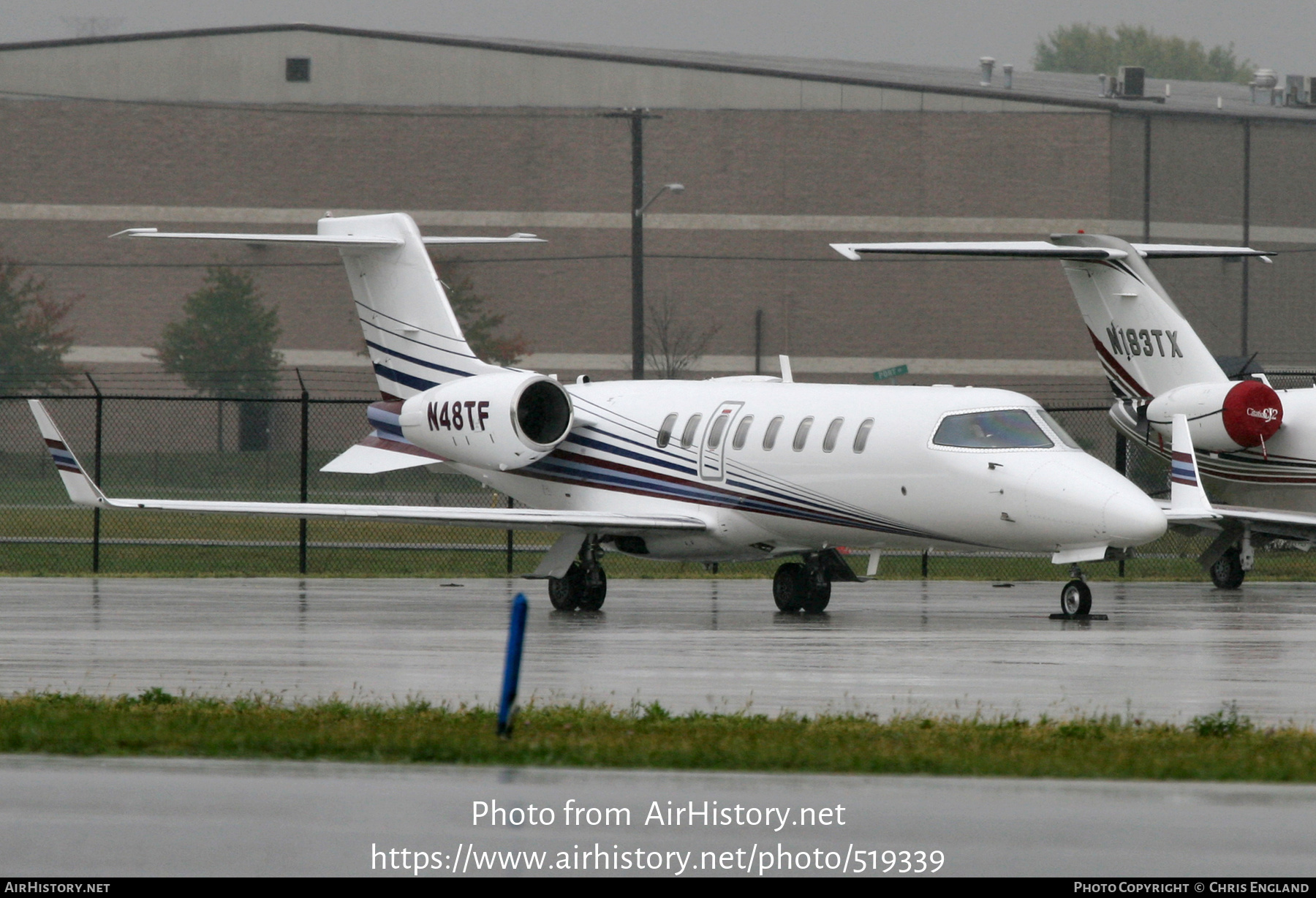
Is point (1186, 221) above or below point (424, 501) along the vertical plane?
above

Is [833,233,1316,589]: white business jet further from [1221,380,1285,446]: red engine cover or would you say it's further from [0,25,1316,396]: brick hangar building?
[0,25,1316,396]: brick hangar building

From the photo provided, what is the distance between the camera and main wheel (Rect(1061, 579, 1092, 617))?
19.9 meters

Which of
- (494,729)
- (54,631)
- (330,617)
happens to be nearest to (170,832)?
(494,729)

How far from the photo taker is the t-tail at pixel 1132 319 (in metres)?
27.4

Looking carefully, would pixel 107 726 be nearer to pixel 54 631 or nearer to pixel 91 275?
pixel 54 631

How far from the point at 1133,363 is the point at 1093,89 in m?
44.7

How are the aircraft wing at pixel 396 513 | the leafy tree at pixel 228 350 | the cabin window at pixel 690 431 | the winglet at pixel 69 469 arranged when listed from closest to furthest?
the winglet at pixel 69 469 → the aircraft wing at pixel 396 513 → the cabin window at pixel 690 431 → the leafy tree at pixel 228 350

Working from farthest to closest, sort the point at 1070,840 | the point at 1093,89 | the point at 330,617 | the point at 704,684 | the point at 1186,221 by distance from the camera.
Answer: the point at 1093,89 < the point at 1186,221 < the point at 330,617 < the point at 704,684 < the point at 1070,840

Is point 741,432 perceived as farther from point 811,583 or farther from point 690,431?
point 811,583

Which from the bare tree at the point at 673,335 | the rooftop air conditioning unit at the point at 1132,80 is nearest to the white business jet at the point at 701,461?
the bare tree at the point at 673,335

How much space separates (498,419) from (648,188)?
42.3 m

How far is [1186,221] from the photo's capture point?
62500mm

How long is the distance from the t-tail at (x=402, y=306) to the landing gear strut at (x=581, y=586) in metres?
3.36

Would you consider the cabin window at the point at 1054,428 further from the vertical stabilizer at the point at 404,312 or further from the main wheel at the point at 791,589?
the vertical stabilizer at the point at 404,312
